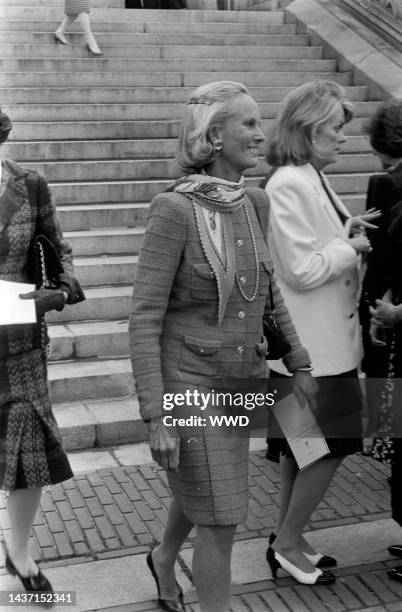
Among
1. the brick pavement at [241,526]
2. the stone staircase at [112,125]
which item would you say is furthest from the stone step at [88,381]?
the brick pavement at [241,526]

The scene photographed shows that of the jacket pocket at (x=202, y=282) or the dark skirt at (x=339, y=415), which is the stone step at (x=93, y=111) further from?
the jacket pocket at (x=202, y=282)

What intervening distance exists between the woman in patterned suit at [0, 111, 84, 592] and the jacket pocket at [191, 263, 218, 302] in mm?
707

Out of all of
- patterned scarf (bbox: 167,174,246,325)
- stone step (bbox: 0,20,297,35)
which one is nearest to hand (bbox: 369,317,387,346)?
patterned scarf (bbox: 167,174,246,325)

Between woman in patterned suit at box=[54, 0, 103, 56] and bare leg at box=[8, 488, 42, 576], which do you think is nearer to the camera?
bare leg at box=[8, 488, 42, 576]

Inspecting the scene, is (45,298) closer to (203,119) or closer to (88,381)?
(203,119)

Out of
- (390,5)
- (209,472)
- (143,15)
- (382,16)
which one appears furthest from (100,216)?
(390,5)

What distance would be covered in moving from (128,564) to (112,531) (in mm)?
315

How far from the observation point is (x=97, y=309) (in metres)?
6.39

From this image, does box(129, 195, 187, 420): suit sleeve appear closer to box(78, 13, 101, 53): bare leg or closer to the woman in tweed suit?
the woman in tweed suit

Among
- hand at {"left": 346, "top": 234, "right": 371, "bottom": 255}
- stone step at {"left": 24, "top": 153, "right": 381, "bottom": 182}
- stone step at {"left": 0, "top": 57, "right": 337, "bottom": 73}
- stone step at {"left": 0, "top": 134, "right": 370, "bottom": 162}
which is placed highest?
stone step at {"left": 0, "top": 57, "right": 337, "bottom": 73}

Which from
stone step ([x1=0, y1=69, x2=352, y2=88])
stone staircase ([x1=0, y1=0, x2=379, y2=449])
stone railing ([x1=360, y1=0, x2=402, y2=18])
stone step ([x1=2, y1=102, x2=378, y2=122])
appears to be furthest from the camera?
stone railing ([x1=360, y1=0, x2=402, y2=18])

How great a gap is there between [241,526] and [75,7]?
22.3 ft

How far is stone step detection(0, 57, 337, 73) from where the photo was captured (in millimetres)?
9078

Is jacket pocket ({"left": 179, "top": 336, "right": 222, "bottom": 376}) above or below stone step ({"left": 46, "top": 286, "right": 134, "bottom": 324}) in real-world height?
above
